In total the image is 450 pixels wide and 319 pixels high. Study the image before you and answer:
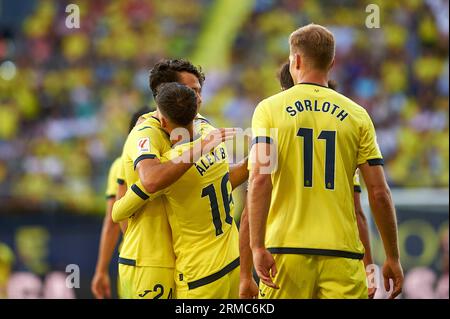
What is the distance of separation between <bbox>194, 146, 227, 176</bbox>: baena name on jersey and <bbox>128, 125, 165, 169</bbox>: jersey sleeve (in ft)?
0.71

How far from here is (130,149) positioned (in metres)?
4.71

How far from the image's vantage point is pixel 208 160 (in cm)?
470

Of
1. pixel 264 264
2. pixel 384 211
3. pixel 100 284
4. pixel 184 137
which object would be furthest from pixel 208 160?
pixel 100 284

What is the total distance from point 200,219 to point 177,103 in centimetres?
67

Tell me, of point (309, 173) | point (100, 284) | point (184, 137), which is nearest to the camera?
point (309, 173)

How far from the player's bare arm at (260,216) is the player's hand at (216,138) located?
41cm

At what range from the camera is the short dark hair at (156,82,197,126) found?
14.7 ft

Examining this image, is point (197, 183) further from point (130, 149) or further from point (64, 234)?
point (64, 234)

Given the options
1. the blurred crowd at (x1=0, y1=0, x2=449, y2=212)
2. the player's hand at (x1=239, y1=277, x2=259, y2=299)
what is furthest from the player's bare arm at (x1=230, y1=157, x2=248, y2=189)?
the blurred crowd at (x1=0, y1=0, x2=449, y2=212)

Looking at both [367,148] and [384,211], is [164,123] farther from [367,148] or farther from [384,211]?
[384,211]

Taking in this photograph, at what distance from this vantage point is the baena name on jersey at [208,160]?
15.3 ft

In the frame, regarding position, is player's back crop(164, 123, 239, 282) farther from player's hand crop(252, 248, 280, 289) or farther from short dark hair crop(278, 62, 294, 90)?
player's hand crop(252, 248, 280, 289)

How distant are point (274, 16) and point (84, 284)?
631 cm

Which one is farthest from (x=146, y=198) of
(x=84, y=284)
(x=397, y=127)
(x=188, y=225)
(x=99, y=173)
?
(x=397, y=127)
